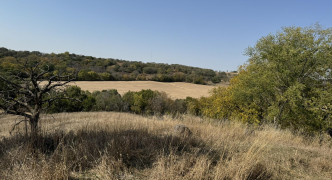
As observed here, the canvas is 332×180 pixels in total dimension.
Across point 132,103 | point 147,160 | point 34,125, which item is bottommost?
point 132,103

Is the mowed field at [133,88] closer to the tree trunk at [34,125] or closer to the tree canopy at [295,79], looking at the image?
the tree canopy at [295,79]

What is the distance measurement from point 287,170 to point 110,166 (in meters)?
3.95

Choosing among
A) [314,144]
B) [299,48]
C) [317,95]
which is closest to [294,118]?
[317,95]

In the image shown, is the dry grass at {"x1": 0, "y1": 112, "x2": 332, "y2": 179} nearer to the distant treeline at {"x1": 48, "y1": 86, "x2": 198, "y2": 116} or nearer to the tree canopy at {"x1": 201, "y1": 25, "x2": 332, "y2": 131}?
the tree canopy at {"x1": 201, "y1": 25, "x2": 332, "y2": 131}

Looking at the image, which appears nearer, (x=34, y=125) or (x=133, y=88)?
(x=34, y=125)

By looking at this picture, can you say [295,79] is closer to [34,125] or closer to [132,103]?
[34,125]

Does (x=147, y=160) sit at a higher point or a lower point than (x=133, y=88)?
higher

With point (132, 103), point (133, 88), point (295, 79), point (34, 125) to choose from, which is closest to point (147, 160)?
point (34, 125)

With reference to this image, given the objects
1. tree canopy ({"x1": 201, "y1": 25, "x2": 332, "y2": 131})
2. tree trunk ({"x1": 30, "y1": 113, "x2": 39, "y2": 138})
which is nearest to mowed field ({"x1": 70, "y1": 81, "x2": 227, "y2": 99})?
tree canopy ({"x1": 201, "y1": 25, "x2": 332, "y2": 131})

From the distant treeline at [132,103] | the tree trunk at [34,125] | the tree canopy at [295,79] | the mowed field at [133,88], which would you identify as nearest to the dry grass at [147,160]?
the tree trunk at [34,125]

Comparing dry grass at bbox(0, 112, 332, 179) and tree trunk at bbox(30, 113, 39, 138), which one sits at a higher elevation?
tree trunk at bbox(30, 113, 39, 138)

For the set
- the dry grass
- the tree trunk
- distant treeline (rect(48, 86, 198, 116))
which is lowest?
distant treeline (rect(48, 86, 198, 116))

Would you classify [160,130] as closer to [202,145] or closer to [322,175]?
[202,145]

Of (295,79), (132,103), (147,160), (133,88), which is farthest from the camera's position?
(133,88)
